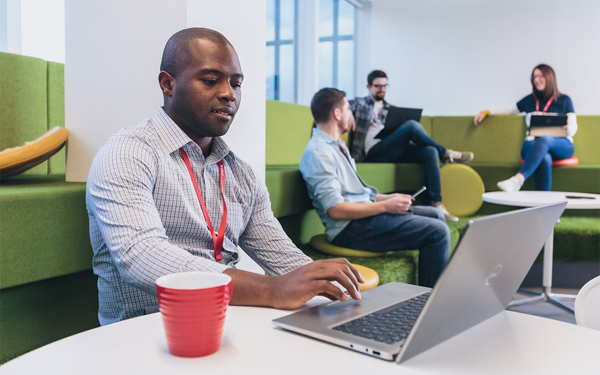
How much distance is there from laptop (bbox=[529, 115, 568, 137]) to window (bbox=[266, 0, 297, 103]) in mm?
2476

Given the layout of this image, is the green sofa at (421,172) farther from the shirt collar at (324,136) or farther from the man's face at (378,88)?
the man's face at (378,88)

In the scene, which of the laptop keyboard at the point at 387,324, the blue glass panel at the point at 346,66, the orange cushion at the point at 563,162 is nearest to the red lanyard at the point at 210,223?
the laptop keyboard at the point at 387,324

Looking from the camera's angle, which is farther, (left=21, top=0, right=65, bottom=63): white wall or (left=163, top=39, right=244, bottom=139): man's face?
(left=21, top=0, right=65, bottom=63): white wall

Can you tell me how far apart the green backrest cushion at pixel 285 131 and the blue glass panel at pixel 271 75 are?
152cm

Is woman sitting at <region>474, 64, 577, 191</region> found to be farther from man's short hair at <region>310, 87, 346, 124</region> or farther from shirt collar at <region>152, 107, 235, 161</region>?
shirt collar at <region>152, 107, 235, 161</region>

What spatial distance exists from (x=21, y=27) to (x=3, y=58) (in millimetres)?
1537

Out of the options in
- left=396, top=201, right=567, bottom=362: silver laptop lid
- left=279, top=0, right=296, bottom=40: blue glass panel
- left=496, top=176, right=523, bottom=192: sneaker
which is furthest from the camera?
left=279, top=0, right=296, bottom=40: blue glass panel

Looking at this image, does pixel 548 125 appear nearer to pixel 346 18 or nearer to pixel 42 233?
pixel 346 18

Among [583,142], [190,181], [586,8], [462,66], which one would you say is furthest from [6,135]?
[586,8]

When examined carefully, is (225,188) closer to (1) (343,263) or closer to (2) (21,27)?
(1) (343,263)

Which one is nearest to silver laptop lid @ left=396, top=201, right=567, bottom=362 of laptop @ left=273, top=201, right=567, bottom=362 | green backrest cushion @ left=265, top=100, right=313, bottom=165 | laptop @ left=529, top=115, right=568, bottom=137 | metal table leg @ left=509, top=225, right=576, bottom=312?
laptop @ left=273, top=201, right=567, bottom=362

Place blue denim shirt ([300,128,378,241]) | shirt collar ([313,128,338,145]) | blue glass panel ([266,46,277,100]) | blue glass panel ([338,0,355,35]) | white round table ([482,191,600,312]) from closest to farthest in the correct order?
blue denim shirt ([300,128,378,241]), shirt collar ([313,128,338,145]), white round table ([482,191,600,312]), blue glass panel ([266,46,277,100]), blue glass panel ([338,0,355,35])

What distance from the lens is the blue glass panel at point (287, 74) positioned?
5.62m

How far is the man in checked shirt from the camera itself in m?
0.99
